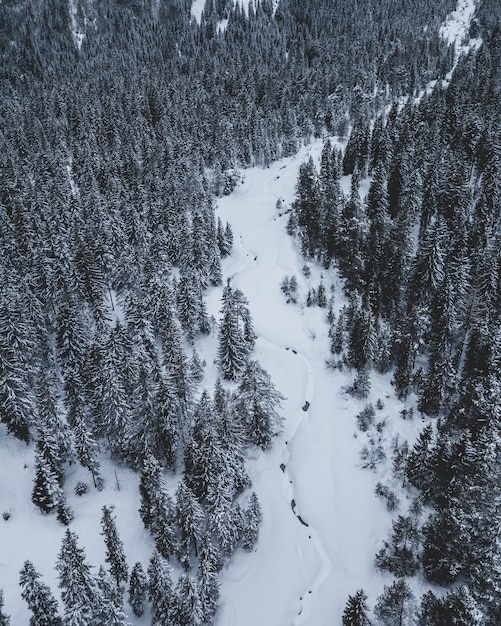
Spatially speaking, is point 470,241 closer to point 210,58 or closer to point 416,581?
point 416,581

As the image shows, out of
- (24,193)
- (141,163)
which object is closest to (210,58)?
(141,163)

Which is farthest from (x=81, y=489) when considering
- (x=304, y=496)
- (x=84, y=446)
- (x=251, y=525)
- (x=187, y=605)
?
(x=304, y=496)

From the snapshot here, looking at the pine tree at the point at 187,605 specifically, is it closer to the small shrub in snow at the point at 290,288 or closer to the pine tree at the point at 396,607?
the pine tree at the point at 396,607

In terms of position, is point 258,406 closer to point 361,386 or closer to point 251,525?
point 251,525

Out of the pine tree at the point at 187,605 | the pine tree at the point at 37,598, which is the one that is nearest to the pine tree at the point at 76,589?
the pine tree at the point at 37,598

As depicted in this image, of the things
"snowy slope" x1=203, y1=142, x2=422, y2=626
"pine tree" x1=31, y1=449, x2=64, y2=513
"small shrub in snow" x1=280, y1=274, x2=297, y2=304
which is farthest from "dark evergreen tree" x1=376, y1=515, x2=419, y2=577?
"small shrub in snow" x1=280, y1=274, x2=297, y2=304

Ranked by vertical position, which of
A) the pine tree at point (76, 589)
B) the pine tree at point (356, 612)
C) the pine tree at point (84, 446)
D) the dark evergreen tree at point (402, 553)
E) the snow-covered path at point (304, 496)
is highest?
the pine tree at point (76, 589)
